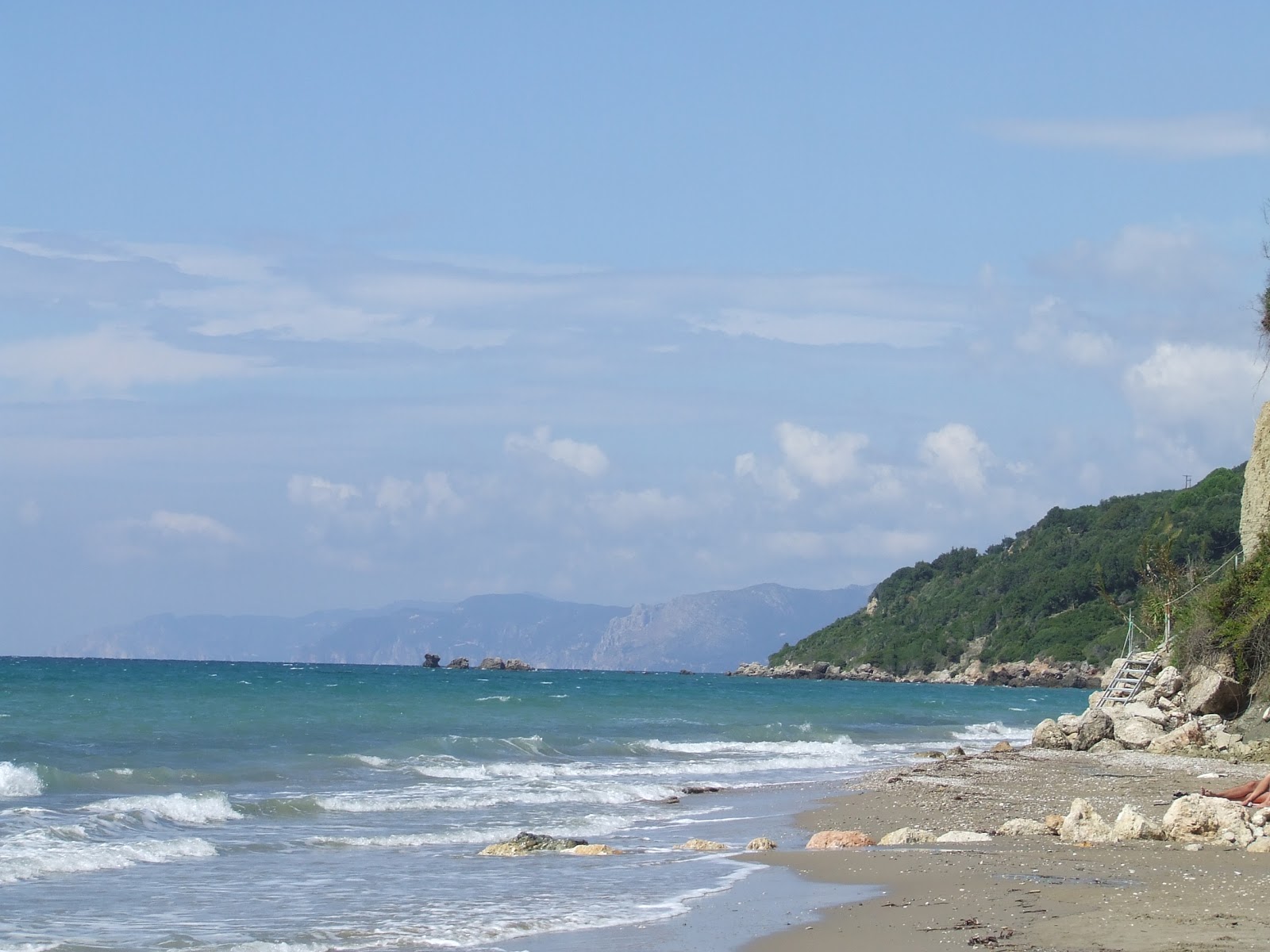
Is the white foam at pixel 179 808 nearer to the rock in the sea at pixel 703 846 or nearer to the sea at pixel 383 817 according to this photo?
the sea at pixel 383 817

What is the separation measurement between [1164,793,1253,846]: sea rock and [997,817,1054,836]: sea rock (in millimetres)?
1474

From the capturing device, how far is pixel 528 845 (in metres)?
16.0

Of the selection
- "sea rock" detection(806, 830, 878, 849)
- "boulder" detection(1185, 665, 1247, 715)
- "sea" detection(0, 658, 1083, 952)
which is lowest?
"sea" detection(0, 658, 1083, 952)

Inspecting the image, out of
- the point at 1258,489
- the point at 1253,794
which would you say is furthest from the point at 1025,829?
the point at 1258,489

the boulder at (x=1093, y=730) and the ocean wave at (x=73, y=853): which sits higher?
the boulder at (x=1093, y=730)

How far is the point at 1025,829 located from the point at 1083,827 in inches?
39.3

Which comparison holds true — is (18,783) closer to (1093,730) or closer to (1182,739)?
(1182,739)

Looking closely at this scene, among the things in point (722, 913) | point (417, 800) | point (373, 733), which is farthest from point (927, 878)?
point (373, 733)

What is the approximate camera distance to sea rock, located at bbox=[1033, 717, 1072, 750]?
30.8 meters

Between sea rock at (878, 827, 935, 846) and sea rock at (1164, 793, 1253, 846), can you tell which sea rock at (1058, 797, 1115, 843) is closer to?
sea rock at (1164, 793, 1253, 846)

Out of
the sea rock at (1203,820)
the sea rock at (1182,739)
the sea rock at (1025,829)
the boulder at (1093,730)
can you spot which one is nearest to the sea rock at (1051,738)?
the boulder at (1093,730)

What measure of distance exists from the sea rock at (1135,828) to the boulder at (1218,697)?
1574 centimetres

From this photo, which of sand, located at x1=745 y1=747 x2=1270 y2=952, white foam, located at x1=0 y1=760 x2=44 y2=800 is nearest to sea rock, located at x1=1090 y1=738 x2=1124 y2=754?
sand, located at x1=745 y1=747 x2=1270 y2=952

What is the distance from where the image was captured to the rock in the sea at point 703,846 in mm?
15883
